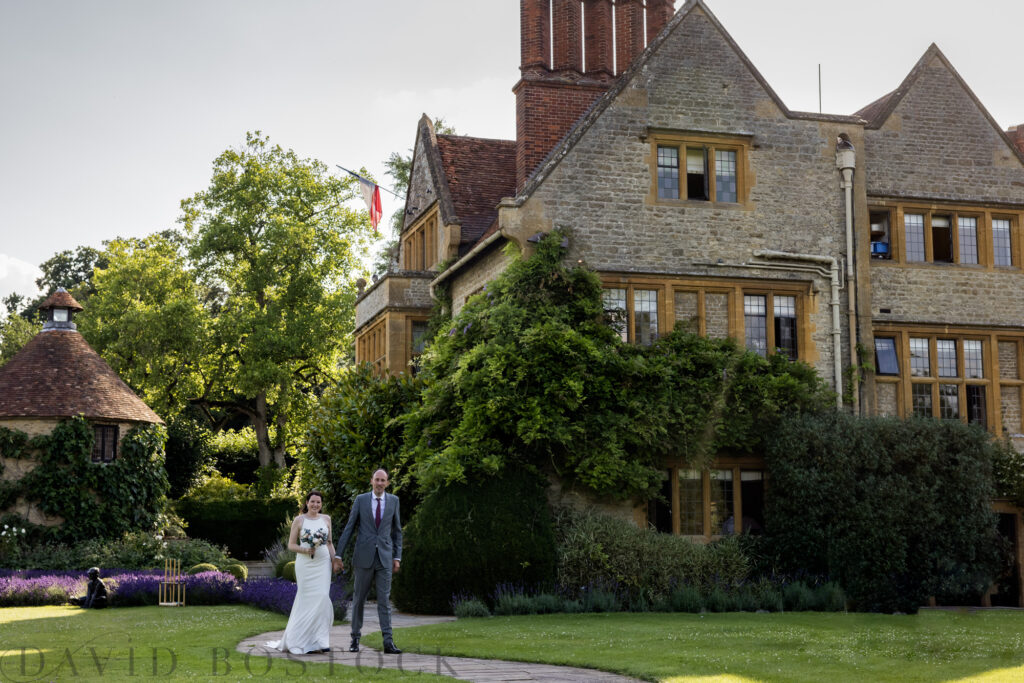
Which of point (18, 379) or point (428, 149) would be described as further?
point (18, 379)

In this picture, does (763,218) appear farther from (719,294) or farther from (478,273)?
(478,273)

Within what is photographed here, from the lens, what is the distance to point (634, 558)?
1941cm

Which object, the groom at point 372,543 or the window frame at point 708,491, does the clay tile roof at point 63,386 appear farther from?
the groom at point 372,543

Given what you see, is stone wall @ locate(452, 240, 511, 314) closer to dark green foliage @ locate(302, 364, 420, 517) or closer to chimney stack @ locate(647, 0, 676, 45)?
dark green foliage @ locate(302, 364, 420, 517)

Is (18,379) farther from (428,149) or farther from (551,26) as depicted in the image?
(551,26)

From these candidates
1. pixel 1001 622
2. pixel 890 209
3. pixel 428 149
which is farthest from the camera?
pixel 428 149

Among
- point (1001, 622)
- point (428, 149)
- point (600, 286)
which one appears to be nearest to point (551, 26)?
point (428, 149)

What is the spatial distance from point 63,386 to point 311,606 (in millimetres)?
19695

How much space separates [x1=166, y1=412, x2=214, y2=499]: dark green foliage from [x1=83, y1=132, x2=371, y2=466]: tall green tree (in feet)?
12.3

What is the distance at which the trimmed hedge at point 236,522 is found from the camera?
3688cm

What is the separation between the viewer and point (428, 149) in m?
28.6

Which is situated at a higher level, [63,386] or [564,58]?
[564,58]

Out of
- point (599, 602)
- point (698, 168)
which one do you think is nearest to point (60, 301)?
point (698, 168)

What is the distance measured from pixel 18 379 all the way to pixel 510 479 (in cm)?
1678
